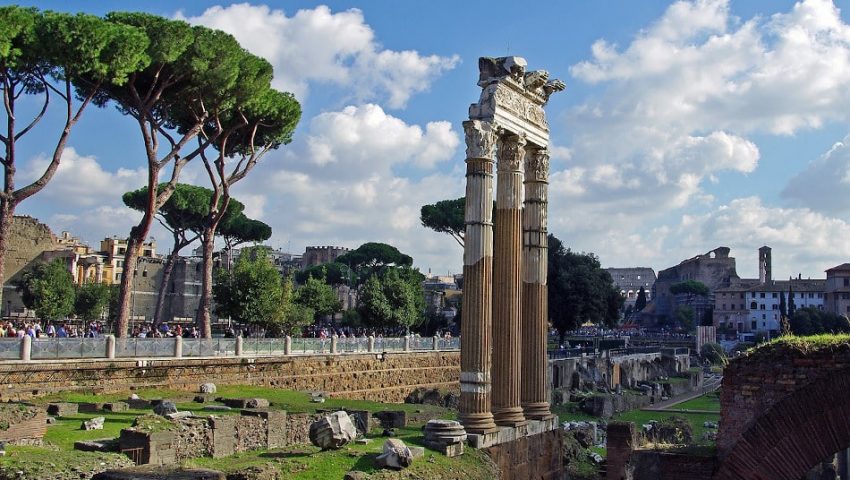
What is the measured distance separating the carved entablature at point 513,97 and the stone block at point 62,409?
9.30 m

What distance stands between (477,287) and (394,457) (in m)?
3.74

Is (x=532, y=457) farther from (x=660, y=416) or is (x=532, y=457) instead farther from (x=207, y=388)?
(x=660, y=416)

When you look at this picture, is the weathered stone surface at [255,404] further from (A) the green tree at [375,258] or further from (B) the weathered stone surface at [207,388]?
(A) the green tree at [375,258]

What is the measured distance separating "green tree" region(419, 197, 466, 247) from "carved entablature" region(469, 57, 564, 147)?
38451 mm

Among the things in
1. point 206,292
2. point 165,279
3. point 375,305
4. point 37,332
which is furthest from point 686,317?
point 37,332

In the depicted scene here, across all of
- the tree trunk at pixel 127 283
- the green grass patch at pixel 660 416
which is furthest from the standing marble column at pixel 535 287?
the green grass patch at pixel 660 416

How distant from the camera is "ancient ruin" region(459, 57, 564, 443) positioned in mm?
14406

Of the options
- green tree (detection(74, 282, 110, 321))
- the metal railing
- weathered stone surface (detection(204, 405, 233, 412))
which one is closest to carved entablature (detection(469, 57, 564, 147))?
weathered stone surface (detection(204, 405, 233, 412))

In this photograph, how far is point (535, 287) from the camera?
16.9m

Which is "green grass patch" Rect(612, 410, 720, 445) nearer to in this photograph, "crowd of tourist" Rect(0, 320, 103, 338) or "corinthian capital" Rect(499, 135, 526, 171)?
"corinthian capital" Rect(499, 135, 526, 171)

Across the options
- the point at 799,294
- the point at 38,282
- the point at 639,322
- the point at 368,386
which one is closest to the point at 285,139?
the point at 368,386

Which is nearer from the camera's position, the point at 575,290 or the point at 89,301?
the point at 89,301

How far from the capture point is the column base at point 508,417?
602 inches

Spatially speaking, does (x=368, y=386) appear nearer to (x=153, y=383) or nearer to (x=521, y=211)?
(x=153, y=383)
